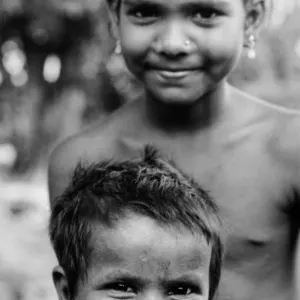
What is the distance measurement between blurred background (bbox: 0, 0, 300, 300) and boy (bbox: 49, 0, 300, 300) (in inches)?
133

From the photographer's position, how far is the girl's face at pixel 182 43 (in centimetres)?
260

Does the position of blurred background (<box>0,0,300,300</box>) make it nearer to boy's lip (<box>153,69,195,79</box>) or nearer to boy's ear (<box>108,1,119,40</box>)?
boy's ear (<box>108,1,119,40</box>)

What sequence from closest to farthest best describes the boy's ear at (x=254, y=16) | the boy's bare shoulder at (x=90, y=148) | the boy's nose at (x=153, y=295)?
the boy's nose at (x=153, y=295) → the boy's ear at (x=254, y=16) → the boy's bare shoulder at (x=90, y=148)

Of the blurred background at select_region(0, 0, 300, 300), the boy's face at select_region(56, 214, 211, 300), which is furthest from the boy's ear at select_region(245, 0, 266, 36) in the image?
the blurred background at select_region(0, 0, 300, 300)

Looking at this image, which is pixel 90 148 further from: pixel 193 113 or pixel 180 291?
pixel 180 291

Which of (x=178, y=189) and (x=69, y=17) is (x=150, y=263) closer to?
(x=178, y=189)

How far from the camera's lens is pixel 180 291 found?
2.15 metres

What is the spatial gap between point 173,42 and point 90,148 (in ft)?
1.89

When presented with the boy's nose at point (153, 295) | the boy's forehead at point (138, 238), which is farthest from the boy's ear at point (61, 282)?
Answer: the boy's nose at point (153, 295)

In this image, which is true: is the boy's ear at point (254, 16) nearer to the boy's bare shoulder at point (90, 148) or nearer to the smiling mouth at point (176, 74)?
the smiling mouth at point (176, 74)

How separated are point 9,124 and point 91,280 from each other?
5286 millimetres

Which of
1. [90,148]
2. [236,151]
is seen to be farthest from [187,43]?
[90,148]

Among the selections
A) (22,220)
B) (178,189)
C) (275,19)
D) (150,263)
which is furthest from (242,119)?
(275,19)

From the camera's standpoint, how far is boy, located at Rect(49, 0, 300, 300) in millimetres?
2777
